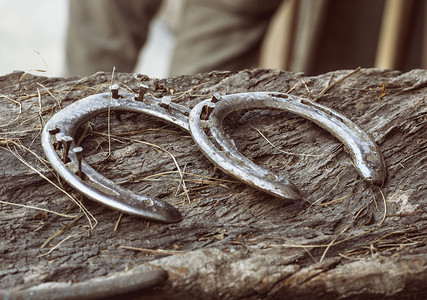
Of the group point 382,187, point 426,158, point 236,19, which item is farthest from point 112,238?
point 236,19

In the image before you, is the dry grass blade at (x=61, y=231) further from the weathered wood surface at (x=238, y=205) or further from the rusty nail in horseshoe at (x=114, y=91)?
the rusty nail in horseshoe at (x=114, y=91)

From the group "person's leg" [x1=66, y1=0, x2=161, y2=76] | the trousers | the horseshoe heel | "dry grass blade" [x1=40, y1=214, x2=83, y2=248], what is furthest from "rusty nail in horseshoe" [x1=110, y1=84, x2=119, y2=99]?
"person's leg" [x1=66, y1=0, x2=161, y2=76]

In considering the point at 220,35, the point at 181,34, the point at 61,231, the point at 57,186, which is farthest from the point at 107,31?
the point at 61,231

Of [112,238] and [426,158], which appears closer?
[112,238]

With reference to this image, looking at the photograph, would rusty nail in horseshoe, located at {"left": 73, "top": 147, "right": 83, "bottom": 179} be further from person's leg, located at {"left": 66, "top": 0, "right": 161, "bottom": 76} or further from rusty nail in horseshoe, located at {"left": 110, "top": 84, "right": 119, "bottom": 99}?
person's leg, located at {"left": 66, "top": 0, "right": 161, "bottom": 76}

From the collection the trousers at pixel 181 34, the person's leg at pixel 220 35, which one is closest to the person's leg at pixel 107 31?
the trousers at pixel 181 34

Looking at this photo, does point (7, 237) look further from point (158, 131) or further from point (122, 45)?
point (122, 45)
